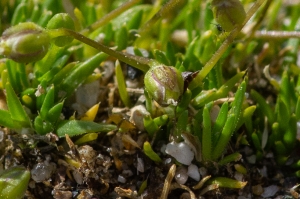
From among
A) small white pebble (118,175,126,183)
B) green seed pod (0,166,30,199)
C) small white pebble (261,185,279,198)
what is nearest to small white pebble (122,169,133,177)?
small white pebble (118,175,126,183)

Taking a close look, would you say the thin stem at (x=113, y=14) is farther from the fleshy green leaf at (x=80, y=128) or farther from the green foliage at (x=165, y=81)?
the fleshy green leaf at (x=80, y=128)

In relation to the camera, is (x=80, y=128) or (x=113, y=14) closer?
(x=80, y=128)

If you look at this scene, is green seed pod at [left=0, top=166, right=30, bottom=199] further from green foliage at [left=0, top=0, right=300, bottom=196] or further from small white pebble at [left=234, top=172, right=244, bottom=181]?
small white pebble at [left=234, top=172, right=244, bottom=181]

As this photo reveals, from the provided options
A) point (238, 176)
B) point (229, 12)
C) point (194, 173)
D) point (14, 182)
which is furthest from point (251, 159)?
point (14, 182)

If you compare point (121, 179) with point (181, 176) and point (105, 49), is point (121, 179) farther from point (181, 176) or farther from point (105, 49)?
point (105, 49)

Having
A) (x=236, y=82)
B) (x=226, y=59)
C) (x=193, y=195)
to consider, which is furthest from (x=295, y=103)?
(x=193, y=195)

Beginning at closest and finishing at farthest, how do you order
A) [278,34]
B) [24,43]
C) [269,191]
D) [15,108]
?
[24,43] < [15,108] < [269,191] < [278,34]
